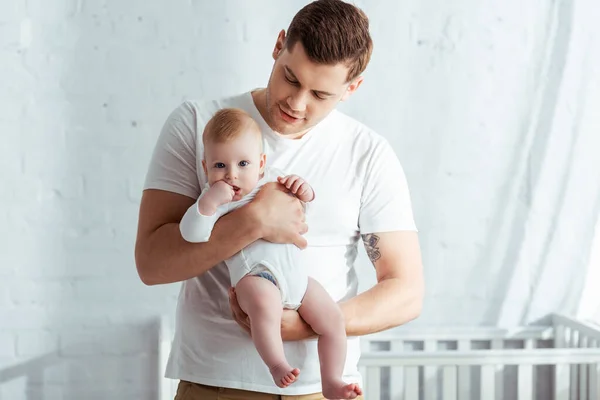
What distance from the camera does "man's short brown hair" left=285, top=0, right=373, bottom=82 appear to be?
1.22m

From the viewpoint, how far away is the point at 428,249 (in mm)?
2605

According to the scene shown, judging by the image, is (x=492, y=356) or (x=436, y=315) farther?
(x=436, y=315)

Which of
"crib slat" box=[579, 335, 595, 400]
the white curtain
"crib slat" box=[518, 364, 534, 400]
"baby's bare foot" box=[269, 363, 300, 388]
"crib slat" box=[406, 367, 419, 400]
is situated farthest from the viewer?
the white curtain

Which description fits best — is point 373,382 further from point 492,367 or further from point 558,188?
point 558,188

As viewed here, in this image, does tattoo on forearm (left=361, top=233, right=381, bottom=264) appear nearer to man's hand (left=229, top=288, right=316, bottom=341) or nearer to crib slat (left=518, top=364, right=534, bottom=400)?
man's hand (left=229, top=288, right=316, bottom=341)

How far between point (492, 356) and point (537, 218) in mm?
659

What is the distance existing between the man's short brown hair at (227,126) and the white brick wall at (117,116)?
4.00ft

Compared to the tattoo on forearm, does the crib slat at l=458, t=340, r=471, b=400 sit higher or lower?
lower

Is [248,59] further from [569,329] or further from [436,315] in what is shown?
[569,329]

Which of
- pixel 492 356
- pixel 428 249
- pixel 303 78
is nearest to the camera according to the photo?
pixel 303 78

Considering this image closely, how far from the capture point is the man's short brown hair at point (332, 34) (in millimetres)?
1219

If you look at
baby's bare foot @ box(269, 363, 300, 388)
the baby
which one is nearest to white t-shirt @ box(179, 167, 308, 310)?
the baby

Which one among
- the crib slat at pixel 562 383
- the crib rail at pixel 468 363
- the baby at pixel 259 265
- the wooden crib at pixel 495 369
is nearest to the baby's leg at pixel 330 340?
the baby at pixel 259 265

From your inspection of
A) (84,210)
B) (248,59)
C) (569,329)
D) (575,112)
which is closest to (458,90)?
(575,112)
